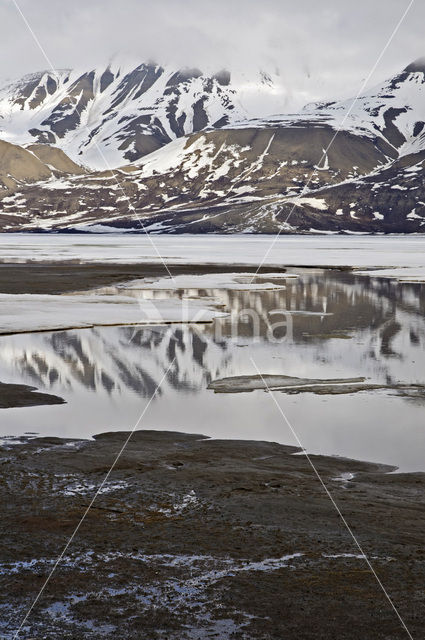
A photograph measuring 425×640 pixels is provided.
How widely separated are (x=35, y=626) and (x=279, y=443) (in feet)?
22.8

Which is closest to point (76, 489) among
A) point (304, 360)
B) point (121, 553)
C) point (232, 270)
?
point (121, 553)

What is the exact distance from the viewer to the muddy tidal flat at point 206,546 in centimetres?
Answer: 699

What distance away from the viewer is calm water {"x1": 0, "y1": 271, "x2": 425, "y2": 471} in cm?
1391

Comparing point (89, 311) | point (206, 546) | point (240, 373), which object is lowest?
point (240, 373)

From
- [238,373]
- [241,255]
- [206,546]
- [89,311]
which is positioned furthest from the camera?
[241,255]

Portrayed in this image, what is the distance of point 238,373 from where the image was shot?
1936 centimetres

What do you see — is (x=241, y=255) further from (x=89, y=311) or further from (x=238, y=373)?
(x=238, y=373)

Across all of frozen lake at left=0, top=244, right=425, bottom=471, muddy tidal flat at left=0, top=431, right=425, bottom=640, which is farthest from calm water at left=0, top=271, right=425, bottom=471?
muddy tidal flat at left=0, top=431, right=425, bottom=640

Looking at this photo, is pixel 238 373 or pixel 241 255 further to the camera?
pixel 241 255

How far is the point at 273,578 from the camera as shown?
776 cm

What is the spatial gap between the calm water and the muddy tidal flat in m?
1.65

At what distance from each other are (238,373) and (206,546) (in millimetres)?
10919

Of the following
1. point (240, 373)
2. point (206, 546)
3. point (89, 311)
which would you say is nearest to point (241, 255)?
point (89, 311)

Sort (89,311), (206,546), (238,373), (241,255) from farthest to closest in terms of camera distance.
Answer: (241,255)
(89,311)
(238,373)
(206,546)
